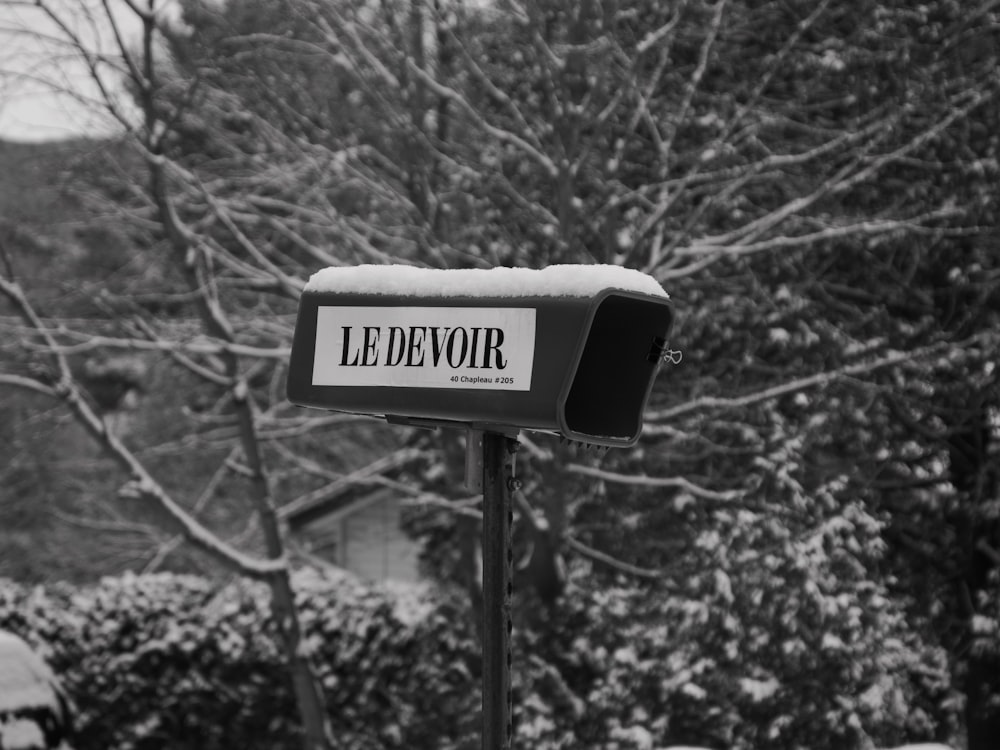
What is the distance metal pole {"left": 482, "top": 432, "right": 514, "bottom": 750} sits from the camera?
2715 mm

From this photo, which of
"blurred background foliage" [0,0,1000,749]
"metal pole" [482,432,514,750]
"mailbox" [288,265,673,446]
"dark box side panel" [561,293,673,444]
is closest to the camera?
"mailbox" [288,265,673,446]

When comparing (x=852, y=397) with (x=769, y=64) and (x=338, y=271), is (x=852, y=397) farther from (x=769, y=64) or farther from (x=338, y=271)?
(x=338, y=271)

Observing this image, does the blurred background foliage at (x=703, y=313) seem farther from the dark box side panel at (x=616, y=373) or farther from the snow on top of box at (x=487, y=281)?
the snow on top of box at (x=487, y=281)

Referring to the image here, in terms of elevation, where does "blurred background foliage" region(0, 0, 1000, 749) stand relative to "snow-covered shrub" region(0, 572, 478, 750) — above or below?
above

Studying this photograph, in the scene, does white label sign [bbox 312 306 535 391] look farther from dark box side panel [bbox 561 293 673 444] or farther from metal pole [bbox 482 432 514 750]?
dark box side panel [bbox 561 293 673 444]

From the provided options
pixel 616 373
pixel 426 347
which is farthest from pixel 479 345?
pixel 616 373

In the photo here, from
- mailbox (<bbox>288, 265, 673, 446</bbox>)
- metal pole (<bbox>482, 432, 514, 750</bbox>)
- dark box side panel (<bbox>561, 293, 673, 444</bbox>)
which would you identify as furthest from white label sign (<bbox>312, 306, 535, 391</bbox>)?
dark box side panel (<bbox>561, 293, 673, 444</bbox>)

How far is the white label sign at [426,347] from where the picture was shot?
8.45ft

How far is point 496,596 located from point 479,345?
1.87ft

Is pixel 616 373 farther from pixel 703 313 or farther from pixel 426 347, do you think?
pixel 703 313

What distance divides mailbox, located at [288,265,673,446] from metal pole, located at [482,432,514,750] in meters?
0.14

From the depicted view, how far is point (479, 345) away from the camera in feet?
8.54

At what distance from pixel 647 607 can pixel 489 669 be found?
5.08m

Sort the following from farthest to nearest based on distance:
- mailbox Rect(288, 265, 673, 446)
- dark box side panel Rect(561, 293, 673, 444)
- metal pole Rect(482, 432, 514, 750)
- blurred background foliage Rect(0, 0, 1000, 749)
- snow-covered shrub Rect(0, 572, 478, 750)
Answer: snow-covered shrub Rect(0, 572, 478, 750) → blurred background foliage Rect(0, 0, 1000, 749) → dark box side panel Rect(561, 293, 673, 444) → metal pole Rect(482, 432, 514, 750) → mailbox Rect(288, 265, 673, 446)
